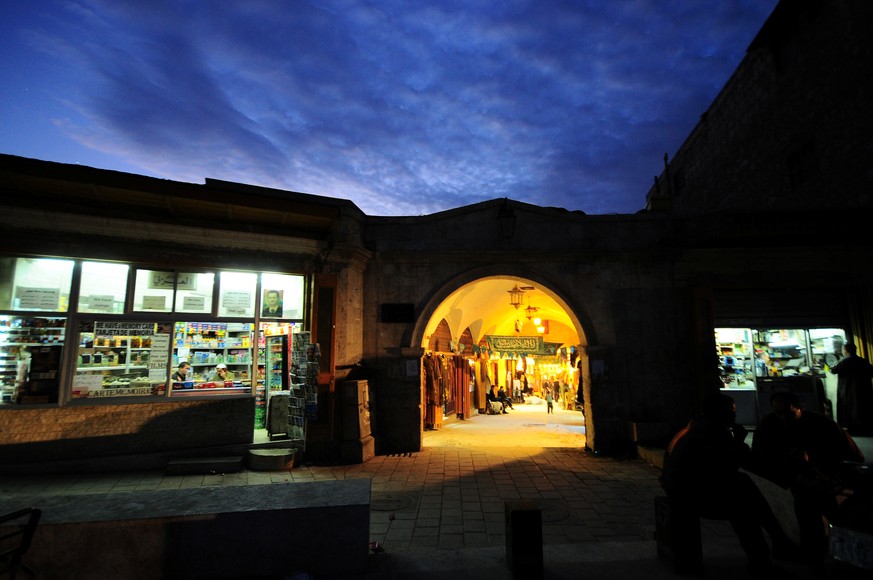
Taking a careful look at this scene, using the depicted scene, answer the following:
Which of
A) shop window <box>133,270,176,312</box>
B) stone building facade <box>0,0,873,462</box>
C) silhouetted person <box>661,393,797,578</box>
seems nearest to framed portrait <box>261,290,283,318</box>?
stone building facade <box>0,0,873,462</box>

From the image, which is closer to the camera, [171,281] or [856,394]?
[171,281]

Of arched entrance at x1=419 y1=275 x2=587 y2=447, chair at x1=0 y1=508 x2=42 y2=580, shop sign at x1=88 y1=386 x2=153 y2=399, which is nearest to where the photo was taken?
chair at x1=0 y1=508 x2=42 y2=580

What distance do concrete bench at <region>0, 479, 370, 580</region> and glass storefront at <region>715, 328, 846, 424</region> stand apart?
9.61m

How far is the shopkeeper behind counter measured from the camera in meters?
8.46

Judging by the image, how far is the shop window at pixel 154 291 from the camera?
315 inches

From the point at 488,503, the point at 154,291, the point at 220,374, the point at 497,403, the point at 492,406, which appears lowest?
the point at 492,406

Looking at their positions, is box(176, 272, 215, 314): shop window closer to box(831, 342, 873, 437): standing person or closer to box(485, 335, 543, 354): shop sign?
box(485, 335, 543, 354): shop sign

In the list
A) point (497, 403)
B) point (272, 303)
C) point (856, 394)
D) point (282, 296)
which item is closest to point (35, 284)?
point (272, 303)

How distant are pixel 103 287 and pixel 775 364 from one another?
46.0 ft

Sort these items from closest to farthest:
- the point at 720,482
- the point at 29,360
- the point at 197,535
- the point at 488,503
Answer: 1. the point at 197,535
2. the point at 720,482
3. the point at 488,503
4. the point at 29,360

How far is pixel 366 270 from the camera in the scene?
A: 33.4ft

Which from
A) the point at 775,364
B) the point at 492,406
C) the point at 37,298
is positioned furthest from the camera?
the point at 492,406

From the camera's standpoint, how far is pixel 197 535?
339 cm

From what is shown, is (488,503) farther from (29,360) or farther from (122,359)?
(29,360)
